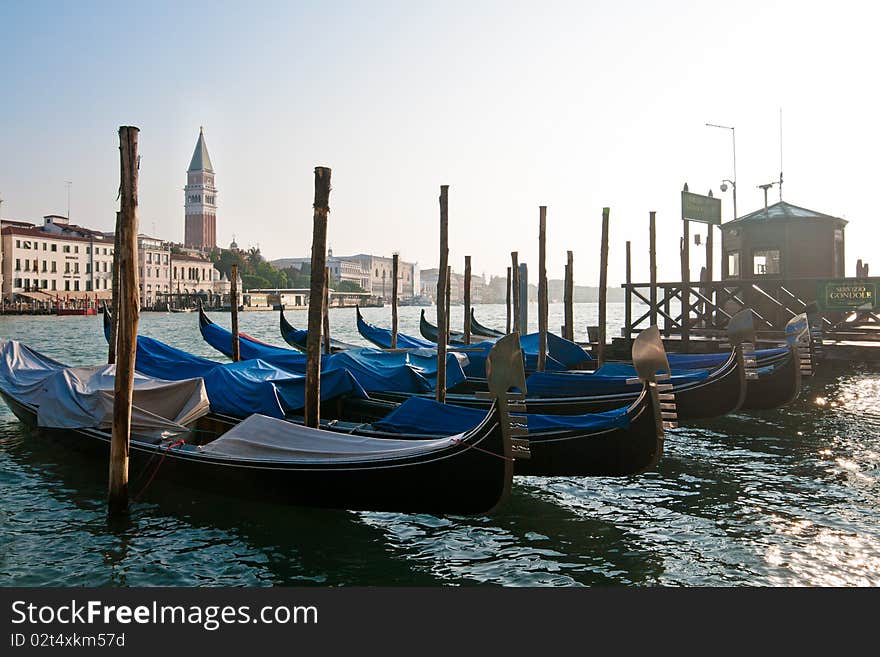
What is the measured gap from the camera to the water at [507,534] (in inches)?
194

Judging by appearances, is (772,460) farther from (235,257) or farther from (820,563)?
(235,257)

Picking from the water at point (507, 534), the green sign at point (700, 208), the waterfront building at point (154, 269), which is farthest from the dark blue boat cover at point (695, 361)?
the waterfront building at point (154, 269)

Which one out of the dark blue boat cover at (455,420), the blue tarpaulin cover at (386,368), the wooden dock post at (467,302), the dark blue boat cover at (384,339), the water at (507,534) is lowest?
the water at (507,534)

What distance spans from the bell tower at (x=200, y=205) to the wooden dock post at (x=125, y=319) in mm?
100815

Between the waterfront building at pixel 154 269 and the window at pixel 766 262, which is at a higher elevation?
the waterfront building at pixel 154 269

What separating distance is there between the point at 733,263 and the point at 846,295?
10.9ft

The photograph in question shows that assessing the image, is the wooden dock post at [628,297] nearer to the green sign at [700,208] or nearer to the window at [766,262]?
the green sign at [700,208]

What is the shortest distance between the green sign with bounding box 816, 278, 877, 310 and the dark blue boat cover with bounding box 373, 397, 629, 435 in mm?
8901

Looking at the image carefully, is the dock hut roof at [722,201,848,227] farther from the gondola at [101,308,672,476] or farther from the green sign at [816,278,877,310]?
the gondola at [101,308,672,476]

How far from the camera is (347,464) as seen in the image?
5438 millimetres

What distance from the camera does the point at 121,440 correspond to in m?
5.75

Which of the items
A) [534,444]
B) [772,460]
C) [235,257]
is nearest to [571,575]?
[534,444]

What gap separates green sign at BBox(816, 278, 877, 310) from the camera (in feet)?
43.0

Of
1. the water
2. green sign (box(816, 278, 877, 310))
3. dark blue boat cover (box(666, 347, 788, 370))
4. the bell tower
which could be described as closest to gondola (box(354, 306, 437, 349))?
dark blue boat cover (box(666, 347, 788, 370))
